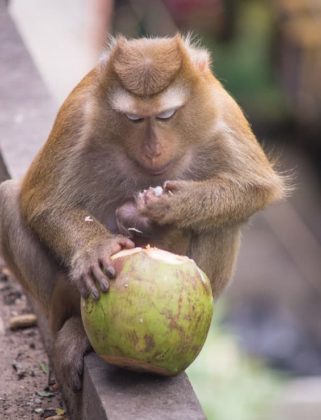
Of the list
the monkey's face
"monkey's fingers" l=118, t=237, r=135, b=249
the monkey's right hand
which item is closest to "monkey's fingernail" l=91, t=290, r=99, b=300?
the monkey's right hand

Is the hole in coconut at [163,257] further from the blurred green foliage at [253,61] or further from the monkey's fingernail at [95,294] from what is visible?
the blurred green foliage at [253,61]

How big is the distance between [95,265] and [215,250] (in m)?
0.96

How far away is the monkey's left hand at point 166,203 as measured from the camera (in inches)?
201

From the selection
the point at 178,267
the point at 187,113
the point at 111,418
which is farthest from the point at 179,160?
the point at 111,418

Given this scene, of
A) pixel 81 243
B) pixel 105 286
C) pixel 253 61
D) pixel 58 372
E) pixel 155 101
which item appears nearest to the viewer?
pixel 105 286

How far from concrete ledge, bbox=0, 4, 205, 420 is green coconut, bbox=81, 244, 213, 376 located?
0.09 metres

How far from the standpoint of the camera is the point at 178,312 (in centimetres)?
431

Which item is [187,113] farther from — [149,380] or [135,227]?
[149,380]

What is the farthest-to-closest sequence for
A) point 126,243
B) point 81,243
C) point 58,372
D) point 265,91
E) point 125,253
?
1. point 265,91
2. point 58,372
3. point 81,243
4. point 126,243
5. point 125,253

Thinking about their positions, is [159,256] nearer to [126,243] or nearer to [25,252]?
[126,243]

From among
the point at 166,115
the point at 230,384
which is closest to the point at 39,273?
the point at 166,115

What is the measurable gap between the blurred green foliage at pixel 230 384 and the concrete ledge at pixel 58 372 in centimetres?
201

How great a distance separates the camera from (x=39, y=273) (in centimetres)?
552

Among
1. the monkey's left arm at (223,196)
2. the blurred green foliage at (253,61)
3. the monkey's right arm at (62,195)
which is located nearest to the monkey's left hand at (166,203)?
the monkey's left arm at (223,196)
